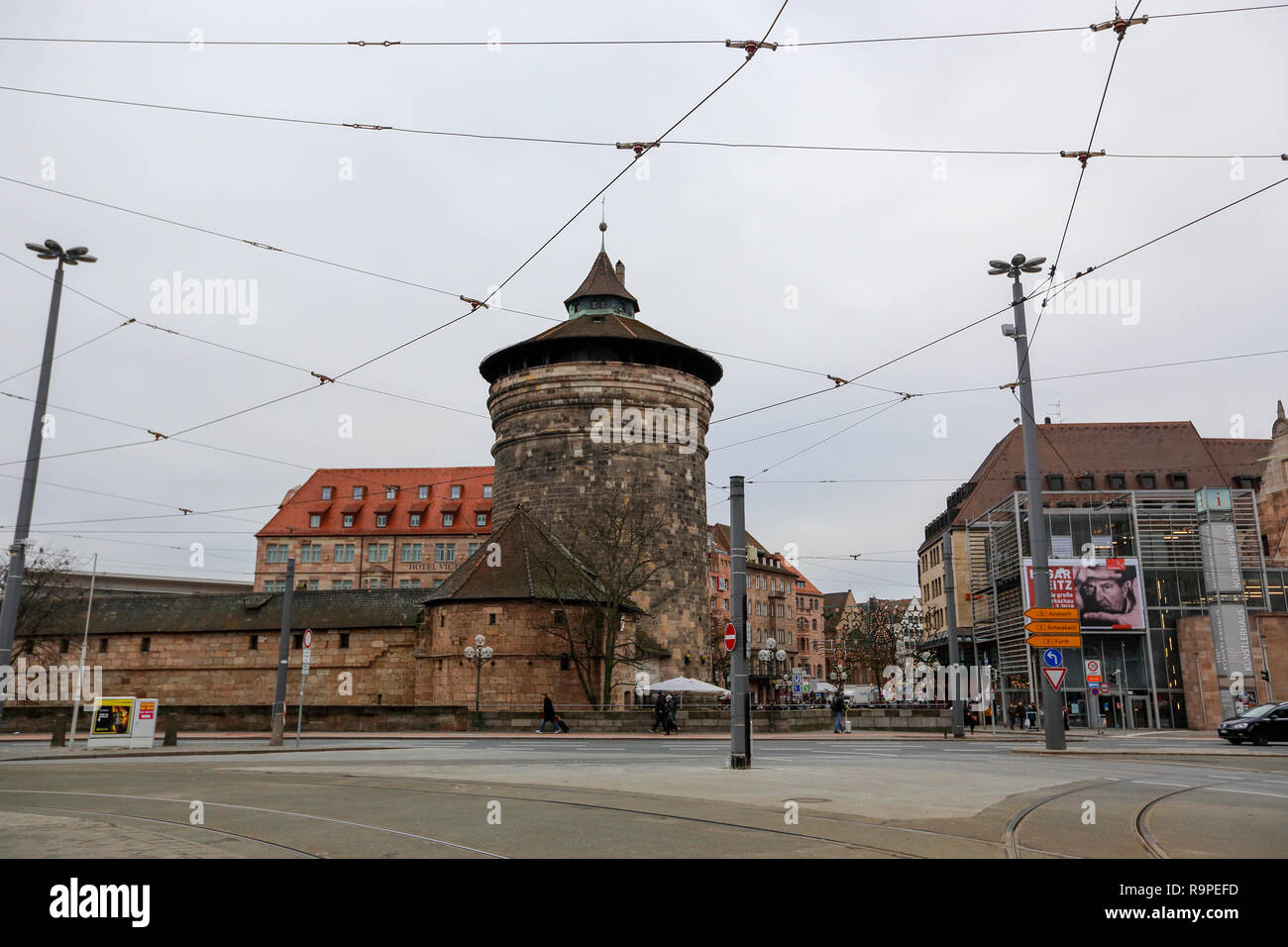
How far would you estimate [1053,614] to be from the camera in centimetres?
2153

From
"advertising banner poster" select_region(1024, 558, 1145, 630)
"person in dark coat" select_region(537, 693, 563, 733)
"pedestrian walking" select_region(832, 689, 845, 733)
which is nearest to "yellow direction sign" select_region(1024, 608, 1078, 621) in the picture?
"pedestrian walking" select_region(832, 689, 845, 733)

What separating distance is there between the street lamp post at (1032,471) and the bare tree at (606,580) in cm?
2044

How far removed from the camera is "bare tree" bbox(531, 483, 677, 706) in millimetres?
39344

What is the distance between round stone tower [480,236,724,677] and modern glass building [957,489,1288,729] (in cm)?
1449

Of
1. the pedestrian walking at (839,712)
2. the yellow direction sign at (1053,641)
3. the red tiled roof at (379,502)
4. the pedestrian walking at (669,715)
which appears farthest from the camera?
the red tiled roof at (379,502)

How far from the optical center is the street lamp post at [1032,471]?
2112cm

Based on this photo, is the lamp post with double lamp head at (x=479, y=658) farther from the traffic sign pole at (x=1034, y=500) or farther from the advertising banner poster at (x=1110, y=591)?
the advertising banner poster at (x=1110, y=591)

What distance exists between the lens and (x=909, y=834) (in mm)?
8086

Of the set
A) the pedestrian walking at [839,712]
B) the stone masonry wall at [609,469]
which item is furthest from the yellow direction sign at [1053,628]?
the stone masonry wall at [609,469]

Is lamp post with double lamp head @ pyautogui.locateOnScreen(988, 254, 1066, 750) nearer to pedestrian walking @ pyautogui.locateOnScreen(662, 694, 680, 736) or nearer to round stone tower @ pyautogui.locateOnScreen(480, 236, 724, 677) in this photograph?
pedestrian walking @ pyautogui.locateOnScreen(662, 694, 680, 736)

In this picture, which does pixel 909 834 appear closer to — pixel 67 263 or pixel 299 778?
pixel 299 778

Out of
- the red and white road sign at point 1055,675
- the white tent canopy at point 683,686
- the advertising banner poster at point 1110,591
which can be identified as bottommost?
the white tent canopy at point 683,686
